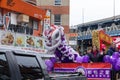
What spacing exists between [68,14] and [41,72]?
5139 centimetres

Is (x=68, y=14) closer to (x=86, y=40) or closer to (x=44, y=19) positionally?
(x=86, y=40)

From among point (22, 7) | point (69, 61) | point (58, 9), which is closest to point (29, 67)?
point (69, 61)

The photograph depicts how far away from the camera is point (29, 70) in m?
5.97

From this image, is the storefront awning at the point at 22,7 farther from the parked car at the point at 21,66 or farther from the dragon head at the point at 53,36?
the parked car at the point at 21,66

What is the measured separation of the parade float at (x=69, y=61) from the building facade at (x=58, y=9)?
39.8 metres

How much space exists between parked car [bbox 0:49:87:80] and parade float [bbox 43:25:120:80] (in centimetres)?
848

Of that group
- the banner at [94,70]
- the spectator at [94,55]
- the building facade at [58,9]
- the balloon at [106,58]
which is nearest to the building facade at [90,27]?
the building facade at [58,9]

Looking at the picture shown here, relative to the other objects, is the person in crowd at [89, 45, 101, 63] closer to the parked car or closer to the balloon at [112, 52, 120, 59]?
the balloon at [112, 52, 120, 59]

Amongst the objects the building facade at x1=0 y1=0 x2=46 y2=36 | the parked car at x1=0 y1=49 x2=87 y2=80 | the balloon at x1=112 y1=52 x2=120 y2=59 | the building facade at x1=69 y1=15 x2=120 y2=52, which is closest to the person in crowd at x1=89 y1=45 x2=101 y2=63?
the balloon at x1=112 y1=52 x2=120 y2=59

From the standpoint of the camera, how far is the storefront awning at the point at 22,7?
27438 millimetres

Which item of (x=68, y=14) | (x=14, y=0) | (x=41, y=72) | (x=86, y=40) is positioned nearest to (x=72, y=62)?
(x=41, y=72)

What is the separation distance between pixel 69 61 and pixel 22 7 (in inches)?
600

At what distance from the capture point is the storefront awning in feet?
90.0

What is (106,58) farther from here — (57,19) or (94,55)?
(57,19)
